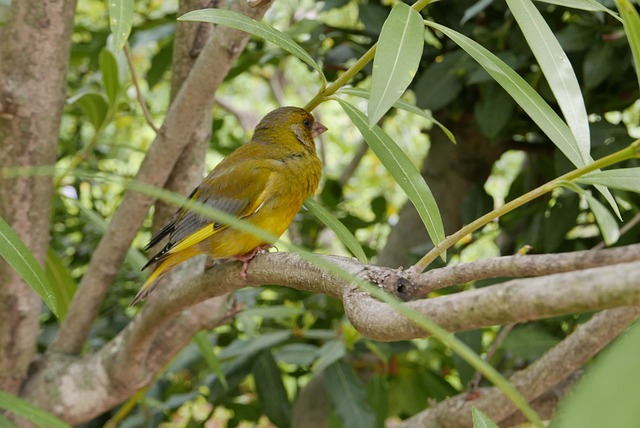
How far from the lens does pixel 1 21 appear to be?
66.7 inches

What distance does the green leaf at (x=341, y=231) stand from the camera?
1.18 metres

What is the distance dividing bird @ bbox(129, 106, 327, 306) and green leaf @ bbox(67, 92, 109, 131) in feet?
1.20

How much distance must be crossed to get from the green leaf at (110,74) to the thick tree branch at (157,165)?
11.3 inches

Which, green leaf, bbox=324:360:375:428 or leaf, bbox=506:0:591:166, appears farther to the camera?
green leaf, bbox=324:360:375:428

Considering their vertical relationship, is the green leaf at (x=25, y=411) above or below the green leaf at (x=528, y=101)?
below

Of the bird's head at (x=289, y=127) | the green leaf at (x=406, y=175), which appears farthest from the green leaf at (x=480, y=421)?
the bird's head at (x=289, y=127)

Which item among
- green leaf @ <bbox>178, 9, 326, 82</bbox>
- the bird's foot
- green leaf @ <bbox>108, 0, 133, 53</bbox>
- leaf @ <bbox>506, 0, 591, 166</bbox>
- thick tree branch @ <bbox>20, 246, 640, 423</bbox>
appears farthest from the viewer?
the bird's foot

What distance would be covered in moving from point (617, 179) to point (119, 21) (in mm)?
737

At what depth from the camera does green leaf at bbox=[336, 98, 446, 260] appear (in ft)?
3.65

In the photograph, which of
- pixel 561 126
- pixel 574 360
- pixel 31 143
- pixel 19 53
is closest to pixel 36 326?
pixel 31 143

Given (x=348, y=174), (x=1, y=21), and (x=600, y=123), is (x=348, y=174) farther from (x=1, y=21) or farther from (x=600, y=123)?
(x=1, y=21)

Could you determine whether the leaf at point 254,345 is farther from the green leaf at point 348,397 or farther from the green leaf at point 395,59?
the green leaf at point 395,59

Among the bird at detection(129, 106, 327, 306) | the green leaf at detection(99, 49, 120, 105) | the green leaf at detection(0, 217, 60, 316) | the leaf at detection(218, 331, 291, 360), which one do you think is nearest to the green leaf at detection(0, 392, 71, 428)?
the green leaf at detection(0, 217, 60, 316)

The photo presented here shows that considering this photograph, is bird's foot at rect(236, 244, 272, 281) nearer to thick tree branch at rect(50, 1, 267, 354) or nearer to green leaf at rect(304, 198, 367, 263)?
green leaf at rect(304, 198, 367, 263)
